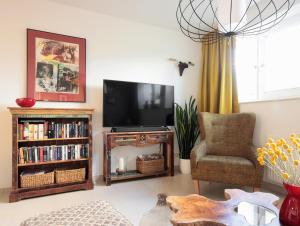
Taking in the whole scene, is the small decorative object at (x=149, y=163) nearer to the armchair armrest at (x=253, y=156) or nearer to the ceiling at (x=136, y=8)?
the armchair armrest at (x=253, y=156)

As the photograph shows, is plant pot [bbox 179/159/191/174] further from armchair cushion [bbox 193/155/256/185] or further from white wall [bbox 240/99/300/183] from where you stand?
white wall [bbox 240/99/300/183]

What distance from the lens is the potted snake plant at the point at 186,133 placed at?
319cm

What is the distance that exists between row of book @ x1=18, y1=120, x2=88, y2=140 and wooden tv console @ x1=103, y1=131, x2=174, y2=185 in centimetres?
34

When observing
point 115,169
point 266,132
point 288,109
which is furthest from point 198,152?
point 115,169

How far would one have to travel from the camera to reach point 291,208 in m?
0.96

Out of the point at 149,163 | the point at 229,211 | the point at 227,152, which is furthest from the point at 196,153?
the point at 229,211

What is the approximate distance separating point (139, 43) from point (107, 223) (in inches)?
108

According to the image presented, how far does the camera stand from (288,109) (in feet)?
7.51

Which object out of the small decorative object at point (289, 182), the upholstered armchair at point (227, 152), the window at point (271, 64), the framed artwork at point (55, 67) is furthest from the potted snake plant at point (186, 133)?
the small decorative object at point (289, 182)

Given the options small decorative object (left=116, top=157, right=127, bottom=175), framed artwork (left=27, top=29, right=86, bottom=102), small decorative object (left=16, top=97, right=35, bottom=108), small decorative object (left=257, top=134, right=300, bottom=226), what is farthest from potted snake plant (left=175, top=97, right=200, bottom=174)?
→ small decorative object (left=257, top=134, right=300, bottom=226)

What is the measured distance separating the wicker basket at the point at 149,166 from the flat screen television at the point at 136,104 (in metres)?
0.54

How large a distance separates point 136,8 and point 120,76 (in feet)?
3.18

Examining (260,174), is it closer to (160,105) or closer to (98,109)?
(160,105)

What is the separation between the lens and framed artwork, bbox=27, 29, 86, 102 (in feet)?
8.33
